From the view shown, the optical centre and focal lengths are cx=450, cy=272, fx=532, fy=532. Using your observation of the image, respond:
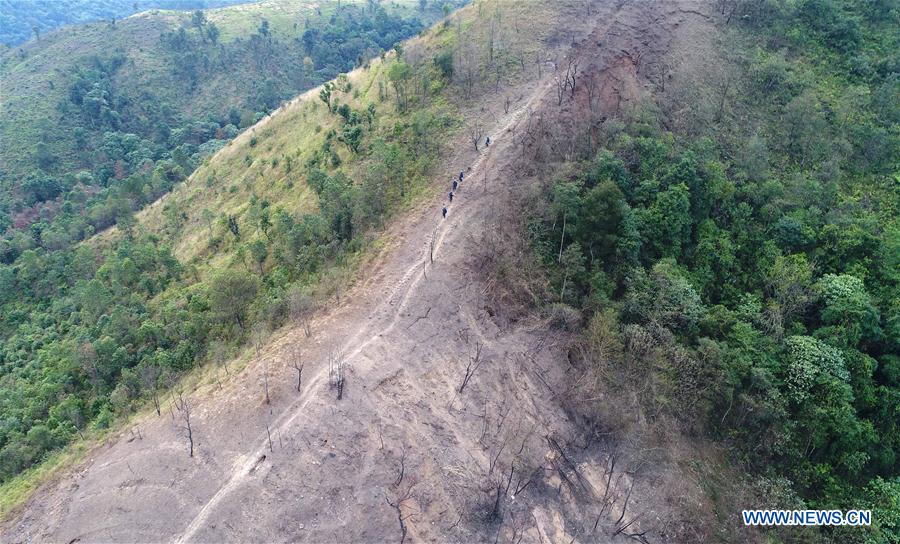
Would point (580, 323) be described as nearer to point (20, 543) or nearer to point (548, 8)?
point (20, 543)

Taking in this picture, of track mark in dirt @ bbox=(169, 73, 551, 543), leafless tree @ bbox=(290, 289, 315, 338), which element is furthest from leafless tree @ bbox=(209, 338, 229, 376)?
track mark in dirt @ bbox=(169, 73, 551, 543)

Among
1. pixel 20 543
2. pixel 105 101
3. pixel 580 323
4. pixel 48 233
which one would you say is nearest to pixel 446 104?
pixel 580 323

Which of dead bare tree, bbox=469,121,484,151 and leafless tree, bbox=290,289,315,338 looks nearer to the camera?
leafless tree, bbox=290,289,315,338

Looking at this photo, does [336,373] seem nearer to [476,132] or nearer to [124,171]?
[476,132]

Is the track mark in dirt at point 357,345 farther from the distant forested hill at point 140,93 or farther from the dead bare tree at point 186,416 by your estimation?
the distant forested hill at point 140,93

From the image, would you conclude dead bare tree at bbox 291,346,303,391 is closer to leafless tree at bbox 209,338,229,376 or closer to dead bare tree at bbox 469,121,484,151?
leafless tree at bbox 209,338,229,376

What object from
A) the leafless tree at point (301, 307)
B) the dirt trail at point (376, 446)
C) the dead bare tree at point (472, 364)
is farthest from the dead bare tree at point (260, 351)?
the dead bare tree at point (472, 364)
